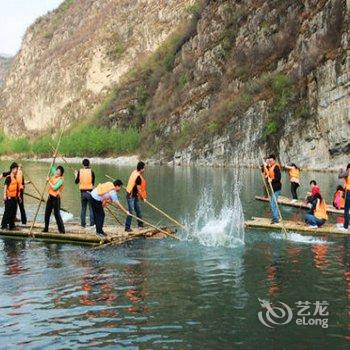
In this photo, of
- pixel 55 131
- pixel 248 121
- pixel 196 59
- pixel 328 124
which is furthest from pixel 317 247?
pixel 55 131

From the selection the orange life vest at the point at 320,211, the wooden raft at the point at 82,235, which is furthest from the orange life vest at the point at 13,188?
the orange life vest at the point at 320,211

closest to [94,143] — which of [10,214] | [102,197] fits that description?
[10,214]

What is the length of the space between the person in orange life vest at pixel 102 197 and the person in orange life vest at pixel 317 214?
6729 mm

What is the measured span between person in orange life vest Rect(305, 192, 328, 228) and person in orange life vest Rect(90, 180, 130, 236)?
673 cm

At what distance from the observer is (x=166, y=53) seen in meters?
127

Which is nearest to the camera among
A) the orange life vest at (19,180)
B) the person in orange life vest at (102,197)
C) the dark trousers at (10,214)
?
the person in orange life vest at (102,197)

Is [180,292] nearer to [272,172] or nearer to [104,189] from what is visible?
[104,189]

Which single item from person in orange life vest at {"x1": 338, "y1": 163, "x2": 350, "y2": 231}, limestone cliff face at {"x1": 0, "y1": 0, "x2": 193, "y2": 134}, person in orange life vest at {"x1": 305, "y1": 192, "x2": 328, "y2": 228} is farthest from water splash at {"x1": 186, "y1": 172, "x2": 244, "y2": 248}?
limestone cliff face at {"x1": 0, "y1": 0, "x2": 193, "y2": 134}

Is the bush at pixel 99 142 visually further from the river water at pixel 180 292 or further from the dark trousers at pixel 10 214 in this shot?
the river water at pixel 180 292

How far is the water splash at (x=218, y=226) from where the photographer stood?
18734 millimetres

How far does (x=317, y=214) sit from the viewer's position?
68.5 ft

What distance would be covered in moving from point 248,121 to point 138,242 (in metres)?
63.2

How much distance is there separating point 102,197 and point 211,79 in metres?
79.4

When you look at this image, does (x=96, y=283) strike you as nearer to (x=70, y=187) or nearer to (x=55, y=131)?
(x=70, y=187)
